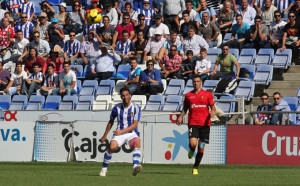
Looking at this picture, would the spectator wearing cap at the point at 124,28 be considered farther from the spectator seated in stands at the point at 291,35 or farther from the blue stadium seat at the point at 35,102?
the spectator seated in stands at the point at 291,35

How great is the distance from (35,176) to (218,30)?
11.5 m

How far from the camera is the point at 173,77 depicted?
75.9 feet

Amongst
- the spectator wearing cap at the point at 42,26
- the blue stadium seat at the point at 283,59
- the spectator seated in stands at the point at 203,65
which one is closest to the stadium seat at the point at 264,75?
the blue stadium seat at the point at 283,59

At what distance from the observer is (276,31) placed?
22984 mm

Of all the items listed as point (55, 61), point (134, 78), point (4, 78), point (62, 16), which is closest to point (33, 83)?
point (4, 78)

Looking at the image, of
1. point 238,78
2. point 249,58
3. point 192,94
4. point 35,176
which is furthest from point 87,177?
point 249,58

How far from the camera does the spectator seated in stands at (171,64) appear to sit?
2291cm

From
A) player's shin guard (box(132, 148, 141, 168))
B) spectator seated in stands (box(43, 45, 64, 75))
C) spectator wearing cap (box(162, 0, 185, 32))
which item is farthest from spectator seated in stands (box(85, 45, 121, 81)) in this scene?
player's shin guard (box(132, 148, 141, 168))

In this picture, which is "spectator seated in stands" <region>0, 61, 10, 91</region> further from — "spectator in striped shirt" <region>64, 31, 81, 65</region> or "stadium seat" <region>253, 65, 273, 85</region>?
"stadium seat" <region>253, 65, 273, 85</region>

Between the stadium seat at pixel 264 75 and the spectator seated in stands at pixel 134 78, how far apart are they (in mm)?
3452

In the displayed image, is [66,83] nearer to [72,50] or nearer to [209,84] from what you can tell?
[72,50]

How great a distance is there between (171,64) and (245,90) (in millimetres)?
2856

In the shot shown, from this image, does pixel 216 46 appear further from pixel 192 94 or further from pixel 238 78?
pixel 192 94

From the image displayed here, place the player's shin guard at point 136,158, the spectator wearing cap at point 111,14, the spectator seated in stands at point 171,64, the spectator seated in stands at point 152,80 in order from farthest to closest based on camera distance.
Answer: the spectator wearing cap at point 111,14 < the spectator seated in stands at point 171,64 < the spectator seated in stands at point 152,80 < the player's shin guard at point 136,158
